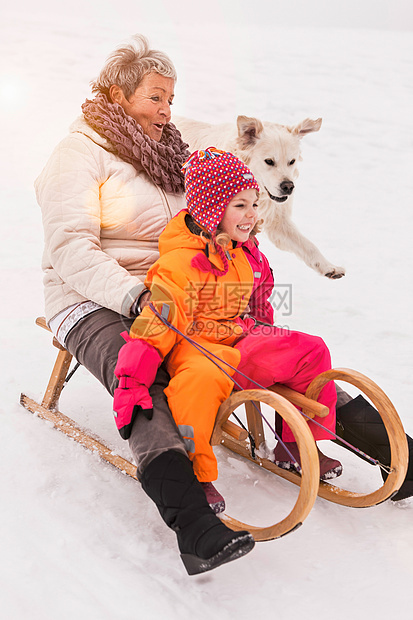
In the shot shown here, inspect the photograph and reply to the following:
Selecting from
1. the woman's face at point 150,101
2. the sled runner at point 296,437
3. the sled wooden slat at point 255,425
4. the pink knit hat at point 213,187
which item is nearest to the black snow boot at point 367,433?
the sled runner at point 296,437

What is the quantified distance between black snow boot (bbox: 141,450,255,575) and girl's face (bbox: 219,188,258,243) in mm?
609

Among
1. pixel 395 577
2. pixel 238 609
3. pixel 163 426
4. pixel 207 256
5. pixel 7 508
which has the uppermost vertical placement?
pixel 207 256

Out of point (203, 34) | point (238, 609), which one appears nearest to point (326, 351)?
point (238, 609)

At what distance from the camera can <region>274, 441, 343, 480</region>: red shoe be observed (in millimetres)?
1715

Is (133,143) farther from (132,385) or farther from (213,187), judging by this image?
(132,385)

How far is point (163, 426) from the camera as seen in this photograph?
1.37 meters

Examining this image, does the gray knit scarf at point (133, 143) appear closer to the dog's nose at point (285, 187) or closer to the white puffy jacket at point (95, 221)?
the white puffy jacket at point (95, 221)

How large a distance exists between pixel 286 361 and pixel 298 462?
38 centimetres

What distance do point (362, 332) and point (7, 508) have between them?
2.15 metres

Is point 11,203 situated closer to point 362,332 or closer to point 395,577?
point 362,332

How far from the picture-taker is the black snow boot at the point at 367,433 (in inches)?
63.8

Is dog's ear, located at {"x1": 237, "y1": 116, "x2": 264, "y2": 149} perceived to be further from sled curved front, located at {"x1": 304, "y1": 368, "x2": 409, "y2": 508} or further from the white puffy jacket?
sled curved front, located at {"x1": 304, "y1": 368, "x2": 409, "y2": 508}

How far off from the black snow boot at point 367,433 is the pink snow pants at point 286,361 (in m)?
0.09

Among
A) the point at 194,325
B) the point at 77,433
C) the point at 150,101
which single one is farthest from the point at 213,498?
the point at 150,101
